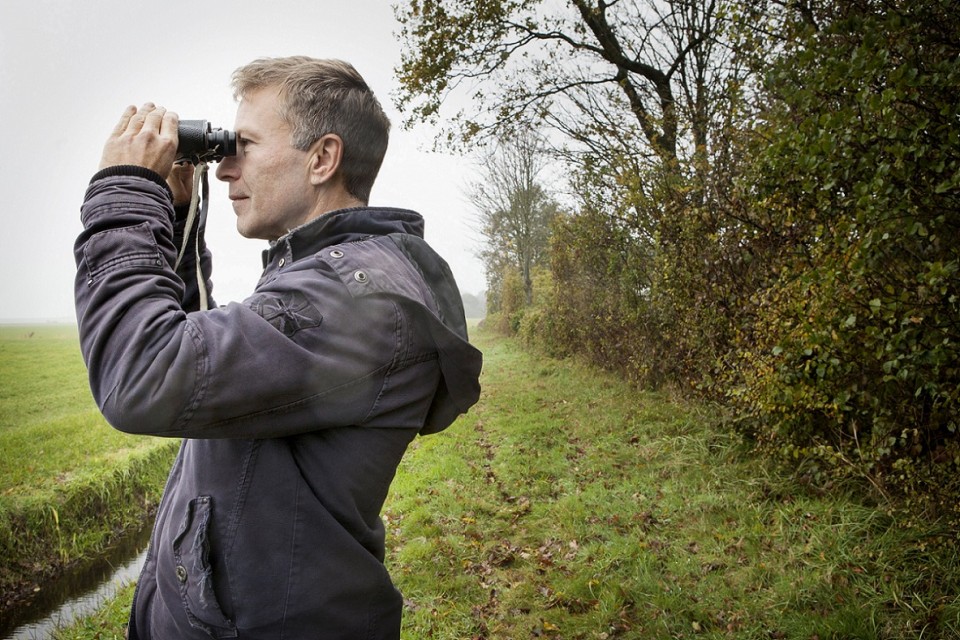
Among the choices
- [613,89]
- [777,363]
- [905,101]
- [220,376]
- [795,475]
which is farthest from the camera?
[613,89]

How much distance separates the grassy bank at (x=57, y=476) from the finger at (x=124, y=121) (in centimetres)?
644

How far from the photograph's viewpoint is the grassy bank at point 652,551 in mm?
3404

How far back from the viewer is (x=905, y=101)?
9.40ft

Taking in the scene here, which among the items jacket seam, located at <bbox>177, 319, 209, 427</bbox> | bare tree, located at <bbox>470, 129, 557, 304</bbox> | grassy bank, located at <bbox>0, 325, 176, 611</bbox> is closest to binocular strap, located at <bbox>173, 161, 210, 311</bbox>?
jacket seam, located at <bbox>177, 319, 209, 427</bbox>

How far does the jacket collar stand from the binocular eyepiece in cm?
31

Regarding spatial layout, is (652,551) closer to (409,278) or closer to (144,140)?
(409,278)

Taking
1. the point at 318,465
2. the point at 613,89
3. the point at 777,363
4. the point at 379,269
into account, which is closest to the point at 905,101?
the point at 777,363

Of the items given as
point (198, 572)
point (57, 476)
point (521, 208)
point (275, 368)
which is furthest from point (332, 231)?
point (521, 208)

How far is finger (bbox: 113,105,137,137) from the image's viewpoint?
53.7 inches

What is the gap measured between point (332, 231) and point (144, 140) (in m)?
0.48

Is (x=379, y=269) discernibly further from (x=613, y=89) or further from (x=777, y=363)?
(x=613, y=89)

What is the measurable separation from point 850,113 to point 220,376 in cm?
342

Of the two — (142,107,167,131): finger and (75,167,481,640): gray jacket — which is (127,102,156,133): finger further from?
(75,167,481,640): gray jacket

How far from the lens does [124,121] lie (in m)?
1.38
